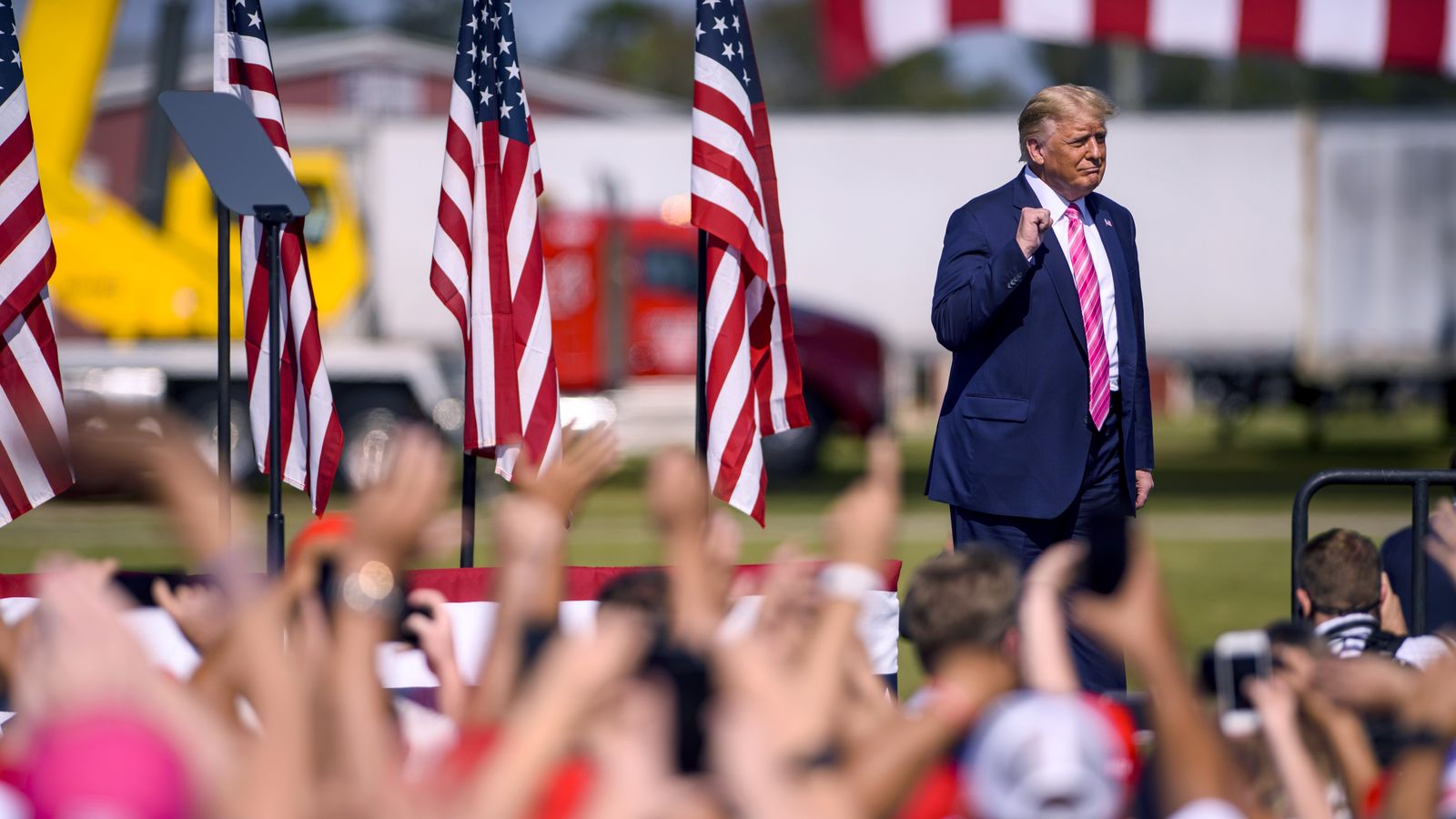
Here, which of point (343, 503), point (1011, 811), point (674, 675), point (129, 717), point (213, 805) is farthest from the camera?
point (343, 503)

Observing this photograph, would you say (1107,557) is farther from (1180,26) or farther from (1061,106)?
(1180,26)

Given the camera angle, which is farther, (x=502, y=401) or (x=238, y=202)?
(x=502, y=401)

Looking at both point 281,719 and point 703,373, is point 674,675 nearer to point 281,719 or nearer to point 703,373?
point 281,719

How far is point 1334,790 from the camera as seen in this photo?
297cm

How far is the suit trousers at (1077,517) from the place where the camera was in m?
4.48

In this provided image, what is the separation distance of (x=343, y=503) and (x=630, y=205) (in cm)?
474

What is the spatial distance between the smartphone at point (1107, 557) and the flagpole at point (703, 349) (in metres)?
2.42

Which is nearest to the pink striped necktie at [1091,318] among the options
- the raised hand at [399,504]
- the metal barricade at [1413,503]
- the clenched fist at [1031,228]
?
the clenched fist at [1031,228]

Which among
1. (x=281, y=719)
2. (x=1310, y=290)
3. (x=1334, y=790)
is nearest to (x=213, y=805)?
(x=281, y=719)

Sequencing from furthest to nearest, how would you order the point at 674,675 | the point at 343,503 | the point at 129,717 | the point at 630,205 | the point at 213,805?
the point at 630,205 < the point at 343,503 < the point at 674,675 < the point at 213,805 < the point at 129,717

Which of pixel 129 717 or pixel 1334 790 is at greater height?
pixel 129 717

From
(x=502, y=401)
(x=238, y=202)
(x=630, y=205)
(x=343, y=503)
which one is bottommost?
(x=343, y=503)

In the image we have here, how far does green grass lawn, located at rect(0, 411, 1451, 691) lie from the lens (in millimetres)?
9359

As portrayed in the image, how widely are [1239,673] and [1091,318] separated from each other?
177 cm
